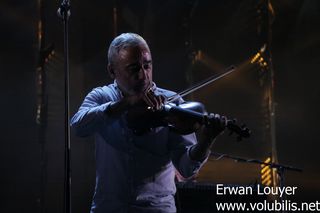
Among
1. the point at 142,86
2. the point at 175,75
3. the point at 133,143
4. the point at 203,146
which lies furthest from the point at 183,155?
the point at 175,75

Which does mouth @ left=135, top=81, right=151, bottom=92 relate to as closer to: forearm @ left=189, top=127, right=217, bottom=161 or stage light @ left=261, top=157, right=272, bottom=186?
forearm @ left=189, top=127, right=217, bottom=161

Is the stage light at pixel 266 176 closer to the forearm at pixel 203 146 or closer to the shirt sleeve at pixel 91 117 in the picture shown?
the forearm at pixel 203 146

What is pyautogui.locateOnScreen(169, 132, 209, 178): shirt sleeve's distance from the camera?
1.99 metres

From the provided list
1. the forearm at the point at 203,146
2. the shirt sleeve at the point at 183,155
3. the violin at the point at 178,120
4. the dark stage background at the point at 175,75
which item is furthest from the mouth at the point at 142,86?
the dark stage background at the point at 175,75

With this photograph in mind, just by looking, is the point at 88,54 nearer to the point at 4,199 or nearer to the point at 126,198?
the point at 4,199

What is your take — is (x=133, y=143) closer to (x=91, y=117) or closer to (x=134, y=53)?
(x=91, y=117)

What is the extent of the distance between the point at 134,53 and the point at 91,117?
1.27ft

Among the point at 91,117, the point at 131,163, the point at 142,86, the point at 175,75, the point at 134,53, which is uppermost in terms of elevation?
the point at 175,75

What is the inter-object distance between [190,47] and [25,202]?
2641 mm

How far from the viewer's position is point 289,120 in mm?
5109

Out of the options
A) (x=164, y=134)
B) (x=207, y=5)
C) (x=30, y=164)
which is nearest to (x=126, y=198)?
(x=164, y=134)

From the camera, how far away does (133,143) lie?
1979 millimetres

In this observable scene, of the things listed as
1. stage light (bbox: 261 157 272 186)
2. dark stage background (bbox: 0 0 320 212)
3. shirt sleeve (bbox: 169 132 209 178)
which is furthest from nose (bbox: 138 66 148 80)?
stage light (bbox: 261 157 272 186)

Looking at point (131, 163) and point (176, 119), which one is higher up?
point (176, 119)
